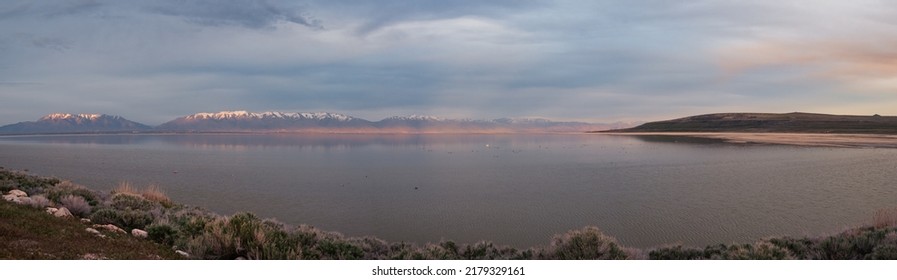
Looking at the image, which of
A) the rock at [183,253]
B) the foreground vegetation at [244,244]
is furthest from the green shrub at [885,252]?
the rock at [183,253]

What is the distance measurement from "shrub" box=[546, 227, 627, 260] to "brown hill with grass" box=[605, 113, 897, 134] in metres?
87.3

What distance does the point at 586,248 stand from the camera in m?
8.13

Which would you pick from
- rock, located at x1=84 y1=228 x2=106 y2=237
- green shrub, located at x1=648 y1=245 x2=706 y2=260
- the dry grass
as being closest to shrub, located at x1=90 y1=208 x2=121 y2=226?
rock, located at x1=84 y1=228 x2=106 y2=237

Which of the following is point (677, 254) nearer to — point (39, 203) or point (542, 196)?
point (39, 203)

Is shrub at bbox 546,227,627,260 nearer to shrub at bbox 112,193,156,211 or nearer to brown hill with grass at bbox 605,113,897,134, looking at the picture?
shrub at bbox 112,193,156,211

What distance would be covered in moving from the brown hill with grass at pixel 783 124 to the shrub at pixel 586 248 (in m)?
87.3

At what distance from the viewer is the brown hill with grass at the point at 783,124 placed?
86.0m

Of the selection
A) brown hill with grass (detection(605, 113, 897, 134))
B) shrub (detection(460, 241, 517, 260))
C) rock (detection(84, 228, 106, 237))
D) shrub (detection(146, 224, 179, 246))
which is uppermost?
brown hill with grass (detection(605, 113, 897, 134))

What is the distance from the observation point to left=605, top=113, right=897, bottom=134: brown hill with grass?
86.0 meters

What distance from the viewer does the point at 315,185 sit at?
890 inches

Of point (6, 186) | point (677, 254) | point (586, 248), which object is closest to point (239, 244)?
point (586, 248)

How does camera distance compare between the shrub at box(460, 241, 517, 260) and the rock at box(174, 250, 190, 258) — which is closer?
the rock at box(174, 250, 190, 258)

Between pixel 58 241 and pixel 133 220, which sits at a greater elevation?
pixel 58 241

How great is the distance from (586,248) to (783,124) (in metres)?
123
